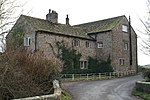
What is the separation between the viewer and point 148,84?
18828 mm

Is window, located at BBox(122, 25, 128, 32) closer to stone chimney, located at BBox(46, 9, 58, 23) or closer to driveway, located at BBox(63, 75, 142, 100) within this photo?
stone chimney, located at BBox(46, 9, 58, 23)

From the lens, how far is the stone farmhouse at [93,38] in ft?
114

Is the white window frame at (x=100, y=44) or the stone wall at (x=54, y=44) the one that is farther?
the white window frame at (x=100, y=44)

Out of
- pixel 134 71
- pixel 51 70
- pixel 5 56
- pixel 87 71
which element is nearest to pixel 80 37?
pixel 87 71

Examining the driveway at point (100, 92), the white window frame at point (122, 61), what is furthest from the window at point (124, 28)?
the driveway at point (100, 92)

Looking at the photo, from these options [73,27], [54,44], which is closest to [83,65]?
[54,44]

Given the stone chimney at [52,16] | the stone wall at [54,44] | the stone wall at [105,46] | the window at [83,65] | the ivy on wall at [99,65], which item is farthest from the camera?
the stone wall at [105,46]

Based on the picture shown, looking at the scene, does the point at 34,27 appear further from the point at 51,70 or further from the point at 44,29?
the point at 51,70

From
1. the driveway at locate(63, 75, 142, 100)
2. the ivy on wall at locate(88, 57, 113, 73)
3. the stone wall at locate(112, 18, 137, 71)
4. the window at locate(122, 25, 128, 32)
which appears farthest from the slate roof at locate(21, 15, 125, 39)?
the driveway at locate(63, 75, 142, 100)

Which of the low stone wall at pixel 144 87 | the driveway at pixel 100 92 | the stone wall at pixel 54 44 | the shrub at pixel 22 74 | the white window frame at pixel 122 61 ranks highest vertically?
the stone wall at pixel 54 44

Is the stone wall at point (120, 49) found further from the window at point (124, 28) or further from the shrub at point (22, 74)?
the shrub at point (22, 74)

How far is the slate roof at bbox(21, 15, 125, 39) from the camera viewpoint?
116 feet

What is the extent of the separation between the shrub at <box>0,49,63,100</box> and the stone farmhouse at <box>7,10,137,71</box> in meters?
19.4

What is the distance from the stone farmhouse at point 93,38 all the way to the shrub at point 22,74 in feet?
63.8
